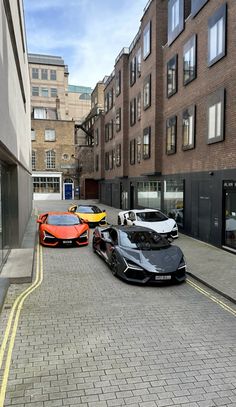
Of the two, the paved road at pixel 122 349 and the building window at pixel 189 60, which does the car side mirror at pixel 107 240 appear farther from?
the building window at pixel 189 60

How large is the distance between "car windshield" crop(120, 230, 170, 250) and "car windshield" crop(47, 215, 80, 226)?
182 inches

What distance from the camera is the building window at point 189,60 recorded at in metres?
15.9

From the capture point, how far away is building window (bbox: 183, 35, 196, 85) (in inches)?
625

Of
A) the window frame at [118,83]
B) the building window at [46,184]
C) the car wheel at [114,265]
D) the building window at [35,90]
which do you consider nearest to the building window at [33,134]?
the building window at [46,184]

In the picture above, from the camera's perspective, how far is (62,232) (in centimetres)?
1362

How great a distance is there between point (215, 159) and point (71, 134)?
4042 centimetres

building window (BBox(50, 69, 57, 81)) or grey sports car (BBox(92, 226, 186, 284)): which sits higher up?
building window (BBox(50, 69, 57, 81))

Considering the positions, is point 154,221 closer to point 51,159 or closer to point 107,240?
point 107,240

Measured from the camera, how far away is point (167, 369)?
4.68 metres

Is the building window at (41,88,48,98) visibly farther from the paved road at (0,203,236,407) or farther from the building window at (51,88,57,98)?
the paved road at (0,203,236,407)

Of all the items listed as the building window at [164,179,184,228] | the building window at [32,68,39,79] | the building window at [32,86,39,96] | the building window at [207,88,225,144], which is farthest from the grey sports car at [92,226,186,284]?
the building window at [32,68,39,79]

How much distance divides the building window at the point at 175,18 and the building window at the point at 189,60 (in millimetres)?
1372

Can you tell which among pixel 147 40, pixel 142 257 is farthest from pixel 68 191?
pixel 142 257

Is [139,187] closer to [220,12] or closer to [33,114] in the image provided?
[220,12]
